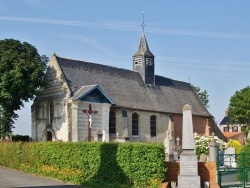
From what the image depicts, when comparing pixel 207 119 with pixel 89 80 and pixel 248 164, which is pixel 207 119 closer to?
pixel 89 80

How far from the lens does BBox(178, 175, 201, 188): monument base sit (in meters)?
17.7

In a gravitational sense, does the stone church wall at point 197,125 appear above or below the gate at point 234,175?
above

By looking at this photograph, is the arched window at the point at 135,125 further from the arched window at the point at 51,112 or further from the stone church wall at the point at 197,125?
the arched window at the point at 51,112

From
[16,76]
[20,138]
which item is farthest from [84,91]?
[20,138]

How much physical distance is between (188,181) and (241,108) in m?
49.2

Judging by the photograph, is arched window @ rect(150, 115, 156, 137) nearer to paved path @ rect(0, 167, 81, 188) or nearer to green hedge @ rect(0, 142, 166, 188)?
green hedge @ rect(0, 142, 166, 188)

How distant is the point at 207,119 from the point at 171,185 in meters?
33.1

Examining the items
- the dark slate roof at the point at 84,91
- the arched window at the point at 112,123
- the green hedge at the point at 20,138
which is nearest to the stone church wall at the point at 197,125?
the arched window at the point at 112,123

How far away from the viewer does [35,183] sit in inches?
757

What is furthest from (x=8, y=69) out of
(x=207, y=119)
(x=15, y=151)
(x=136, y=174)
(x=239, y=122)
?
(x=239, y=122)

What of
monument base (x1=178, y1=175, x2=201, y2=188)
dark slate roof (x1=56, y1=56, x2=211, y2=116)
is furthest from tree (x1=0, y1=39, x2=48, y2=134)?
monument base (x1=178, y1=175, x2=201, y2=188)

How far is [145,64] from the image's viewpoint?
1850 inches

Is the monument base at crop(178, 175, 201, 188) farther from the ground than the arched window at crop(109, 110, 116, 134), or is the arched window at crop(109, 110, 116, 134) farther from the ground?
the arched window at crop(109, 110, 116, 134)

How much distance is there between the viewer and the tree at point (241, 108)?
2532 inches
